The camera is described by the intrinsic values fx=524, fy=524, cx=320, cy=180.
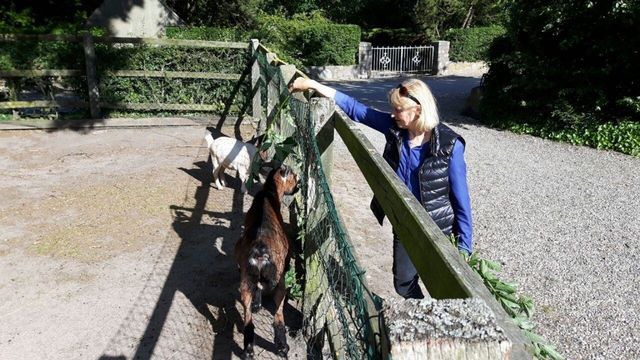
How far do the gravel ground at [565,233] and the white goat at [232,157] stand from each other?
2014 mm

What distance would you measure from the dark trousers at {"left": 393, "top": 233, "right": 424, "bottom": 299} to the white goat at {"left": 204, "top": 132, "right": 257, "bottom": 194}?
142 inches

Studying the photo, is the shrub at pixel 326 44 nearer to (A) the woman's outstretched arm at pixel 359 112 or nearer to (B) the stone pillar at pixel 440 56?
(B) the stone pillar at pixel 440 56

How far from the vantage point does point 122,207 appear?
6129 millimetres

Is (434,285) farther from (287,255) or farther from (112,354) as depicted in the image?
(112,354)

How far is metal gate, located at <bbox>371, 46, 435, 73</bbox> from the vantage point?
26547mm

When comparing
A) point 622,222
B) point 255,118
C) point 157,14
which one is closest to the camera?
point 622,222

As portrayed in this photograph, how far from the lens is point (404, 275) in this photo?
124 inches

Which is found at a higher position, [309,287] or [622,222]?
[309,287]

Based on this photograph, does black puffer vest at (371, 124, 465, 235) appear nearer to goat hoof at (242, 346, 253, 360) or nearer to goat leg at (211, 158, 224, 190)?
goat hoof at (242, 346, 253, 360)

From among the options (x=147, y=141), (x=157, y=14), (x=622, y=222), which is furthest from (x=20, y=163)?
(x=157, y=14)

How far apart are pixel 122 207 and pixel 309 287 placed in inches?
141

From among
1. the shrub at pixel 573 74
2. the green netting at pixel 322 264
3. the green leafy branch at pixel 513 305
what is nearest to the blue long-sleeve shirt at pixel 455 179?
the green netting at pixel 322 264

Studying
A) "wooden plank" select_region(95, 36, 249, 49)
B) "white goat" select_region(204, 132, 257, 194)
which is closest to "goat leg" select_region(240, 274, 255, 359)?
"white goat" select_region(204, 132, 257, 194)

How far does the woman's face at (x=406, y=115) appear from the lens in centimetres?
276
